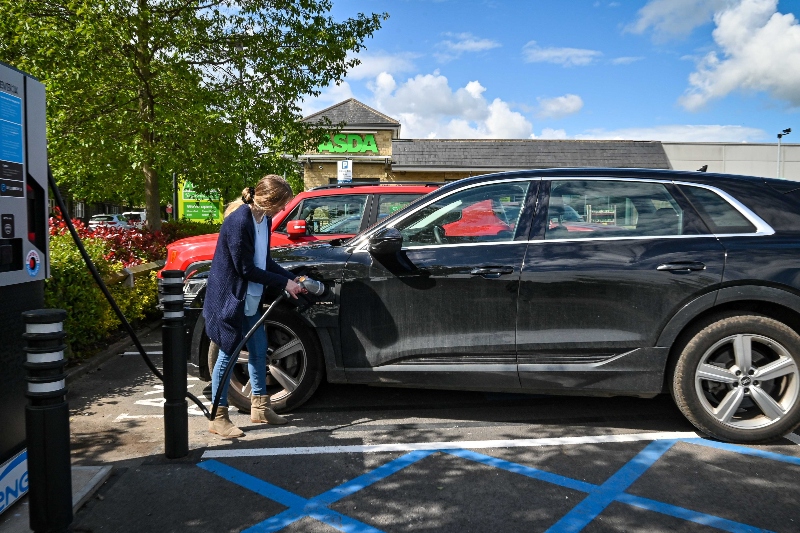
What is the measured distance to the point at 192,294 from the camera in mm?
5129

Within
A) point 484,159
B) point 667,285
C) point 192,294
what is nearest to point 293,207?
point 192,294

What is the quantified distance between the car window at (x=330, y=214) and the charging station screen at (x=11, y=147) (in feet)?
14.9

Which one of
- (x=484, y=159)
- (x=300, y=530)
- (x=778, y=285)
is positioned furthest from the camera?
(x=484, y=159)

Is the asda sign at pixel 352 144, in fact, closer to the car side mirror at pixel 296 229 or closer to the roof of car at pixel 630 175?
the car side mirror at pixel 296 229

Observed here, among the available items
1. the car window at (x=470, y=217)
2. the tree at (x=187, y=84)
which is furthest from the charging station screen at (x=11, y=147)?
the tree at (x=187, y=84)

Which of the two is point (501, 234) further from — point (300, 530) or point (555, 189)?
point (300, 530)

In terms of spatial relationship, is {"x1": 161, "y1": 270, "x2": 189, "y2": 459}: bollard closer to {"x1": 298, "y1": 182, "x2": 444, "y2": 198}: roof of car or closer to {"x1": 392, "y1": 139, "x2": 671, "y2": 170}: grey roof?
{"x1": 298, "y1": 182, "x2": 444, "y2": 198}: roof of car

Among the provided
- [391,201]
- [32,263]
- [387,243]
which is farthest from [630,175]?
[32,263]

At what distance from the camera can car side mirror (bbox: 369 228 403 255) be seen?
4199 mm

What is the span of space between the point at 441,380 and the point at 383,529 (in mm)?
1407

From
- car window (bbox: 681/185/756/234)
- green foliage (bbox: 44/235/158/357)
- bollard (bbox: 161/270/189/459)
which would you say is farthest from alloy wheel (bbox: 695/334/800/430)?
green foliage (bbox: 44/235/158/357)

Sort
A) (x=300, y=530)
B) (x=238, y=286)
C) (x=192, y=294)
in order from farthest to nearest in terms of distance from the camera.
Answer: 1. (x=192, y=294)
2. (x=238, y=286)
3. (x=300, y=530)

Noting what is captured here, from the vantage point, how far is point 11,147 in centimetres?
302

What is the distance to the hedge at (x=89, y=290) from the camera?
6.04m
